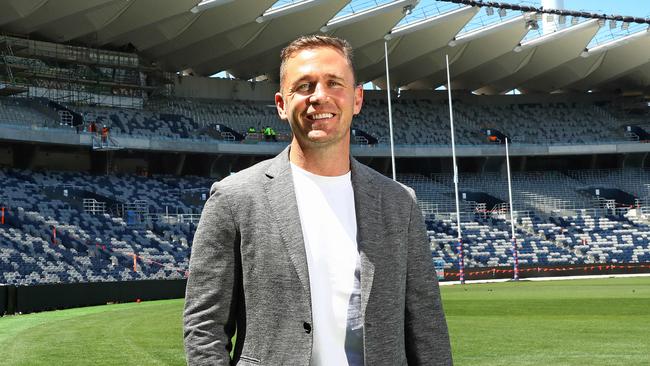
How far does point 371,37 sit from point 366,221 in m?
56.1

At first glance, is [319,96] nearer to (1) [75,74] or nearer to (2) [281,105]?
(2) [281,105]

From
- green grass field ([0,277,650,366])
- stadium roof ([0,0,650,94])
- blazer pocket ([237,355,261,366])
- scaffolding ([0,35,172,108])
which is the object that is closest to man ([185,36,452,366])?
blazer pocket ([237,355,261,366])

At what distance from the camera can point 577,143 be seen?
70750 millimetres

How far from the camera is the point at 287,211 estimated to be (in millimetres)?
3484

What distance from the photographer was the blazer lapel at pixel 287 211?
338cm

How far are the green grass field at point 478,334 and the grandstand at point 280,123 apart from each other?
15.2 m

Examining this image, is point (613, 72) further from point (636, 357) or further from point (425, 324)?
point (425, 324)

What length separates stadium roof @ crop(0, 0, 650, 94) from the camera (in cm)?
5316

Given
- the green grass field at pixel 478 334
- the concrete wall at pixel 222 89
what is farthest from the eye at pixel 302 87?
the concrete wall at pixel 222 89

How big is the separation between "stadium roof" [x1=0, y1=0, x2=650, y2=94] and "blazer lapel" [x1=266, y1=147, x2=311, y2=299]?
161 feet

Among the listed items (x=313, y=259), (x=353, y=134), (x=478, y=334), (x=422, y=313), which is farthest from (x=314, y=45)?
(x=353, y=134)

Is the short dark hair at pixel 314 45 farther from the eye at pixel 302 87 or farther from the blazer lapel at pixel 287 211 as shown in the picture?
the blazer lapel at pixel 287 211

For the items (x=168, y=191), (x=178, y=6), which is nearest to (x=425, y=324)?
(x=178, y=6)

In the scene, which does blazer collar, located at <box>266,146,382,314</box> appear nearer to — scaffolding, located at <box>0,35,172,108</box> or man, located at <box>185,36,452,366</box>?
man, located at <box>185,36,452,366</box>
